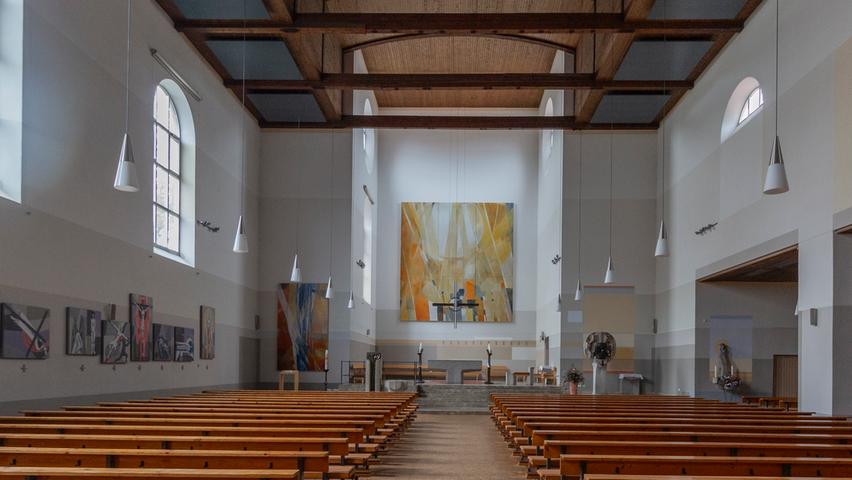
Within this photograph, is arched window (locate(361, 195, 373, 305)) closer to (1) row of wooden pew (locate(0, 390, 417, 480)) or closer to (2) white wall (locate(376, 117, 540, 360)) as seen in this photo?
(2) white wall (locate(376, 117, 540, 360))

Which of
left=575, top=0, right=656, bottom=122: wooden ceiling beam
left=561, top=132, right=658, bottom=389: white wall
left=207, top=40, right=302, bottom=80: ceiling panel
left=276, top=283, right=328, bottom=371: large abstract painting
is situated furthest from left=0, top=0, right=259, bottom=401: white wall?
left=561, top=132, right=658, bottom=389: white wall

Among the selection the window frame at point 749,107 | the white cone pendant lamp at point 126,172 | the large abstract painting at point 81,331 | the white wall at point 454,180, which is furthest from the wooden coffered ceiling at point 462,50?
the white cone pendant lamp at point 126,172

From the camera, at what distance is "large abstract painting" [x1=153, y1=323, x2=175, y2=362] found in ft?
45.5

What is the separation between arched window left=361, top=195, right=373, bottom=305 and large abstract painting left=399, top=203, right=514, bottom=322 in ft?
5.28

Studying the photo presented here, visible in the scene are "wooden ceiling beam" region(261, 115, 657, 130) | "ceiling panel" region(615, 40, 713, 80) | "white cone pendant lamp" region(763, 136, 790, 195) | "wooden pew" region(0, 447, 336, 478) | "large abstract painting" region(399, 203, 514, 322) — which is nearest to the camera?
"wooden pew" region(0, 447, 336, 478)

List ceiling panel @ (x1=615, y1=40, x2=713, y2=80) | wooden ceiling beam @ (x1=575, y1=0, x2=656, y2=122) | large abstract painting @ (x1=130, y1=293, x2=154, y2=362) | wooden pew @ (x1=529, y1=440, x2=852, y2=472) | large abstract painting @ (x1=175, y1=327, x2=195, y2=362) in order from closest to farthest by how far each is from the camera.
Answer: wooden pew @ (x1=529, y1=440, x2=852, y2=472) → large abstract painting @ (x1=130, y1=293, x2=154, y2=362) → wooden ceiling beam @ (x1=575, y1=0, x2=656, y2=122) → large abstract painting @ (x1=175, y1=327, x2=195, y2=362) → ceiling panel @ (x1=615, y1=40, x2=713, y2=80)

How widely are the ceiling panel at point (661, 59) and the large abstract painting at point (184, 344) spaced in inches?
391

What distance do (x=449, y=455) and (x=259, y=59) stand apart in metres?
9.70

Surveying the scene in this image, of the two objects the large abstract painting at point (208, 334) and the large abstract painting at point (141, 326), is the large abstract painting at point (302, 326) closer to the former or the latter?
the large abstract painting at point (208, 334)

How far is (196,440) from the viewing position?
6.27 metres

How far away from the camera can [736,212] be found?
14.9 meters

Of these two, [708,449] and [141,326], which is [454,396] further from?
[708,449]

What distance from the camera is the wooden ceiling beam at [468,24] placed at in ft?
47.5

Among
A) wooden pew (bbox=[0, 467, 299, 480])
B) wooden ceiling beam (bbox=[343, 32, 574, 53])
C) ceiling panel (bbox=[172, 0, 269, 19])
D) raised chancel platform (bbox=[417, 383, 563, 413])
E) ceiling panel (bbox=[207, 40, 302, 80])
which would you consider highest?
wooden ceiling beam (bbox=[343, 32, 574, 53])
